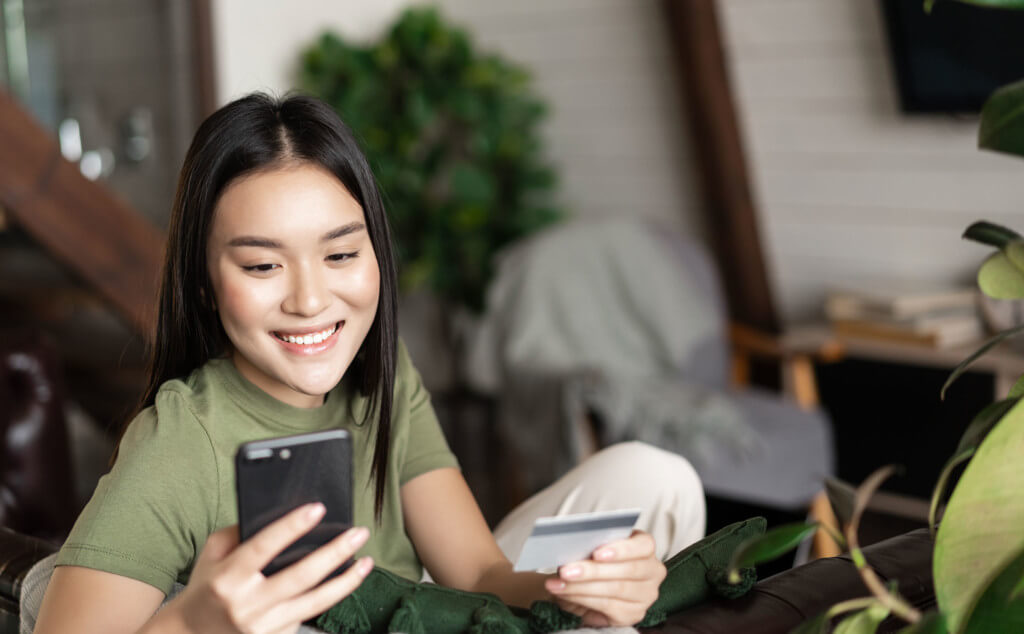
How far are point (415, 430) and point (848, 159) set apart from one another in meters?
1.97

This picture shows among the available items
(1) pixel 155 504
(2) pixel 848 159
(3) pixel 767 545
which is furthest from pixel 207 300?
(2) pixel 848 159

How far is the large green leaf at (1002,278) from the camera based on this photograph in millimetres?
982

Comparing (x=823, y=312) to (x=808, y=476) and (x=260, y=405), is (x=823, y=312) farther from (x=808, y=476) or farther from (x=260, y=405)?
(x=260, y=405)

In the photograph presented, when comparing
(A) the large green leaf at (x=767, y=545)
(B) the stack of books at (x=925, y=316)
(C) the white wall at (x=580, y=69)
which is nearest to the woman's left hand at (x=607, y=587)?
(A) the large green leaf at (x=767, y=545)

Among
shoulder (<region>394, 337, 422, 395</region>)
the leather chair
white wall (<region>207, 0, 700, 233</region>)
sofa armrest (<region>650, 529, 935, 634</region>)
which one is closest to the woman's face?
shoulder (<region>394, 337, 422, 395</region>)

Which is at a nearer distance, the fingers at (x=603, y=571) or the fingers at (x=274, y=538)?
the fingers at (x=274, y=538)

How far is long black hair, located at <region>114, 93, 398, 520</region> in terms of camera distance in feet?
3.61

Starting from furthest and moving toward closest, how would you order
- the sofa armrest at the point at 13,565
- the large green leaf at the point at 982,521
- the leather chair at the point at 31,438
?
the leather chair at the point at 31,438 < the sofa armrest at the point at 13,565 < the large green leaf at the point at 982,521

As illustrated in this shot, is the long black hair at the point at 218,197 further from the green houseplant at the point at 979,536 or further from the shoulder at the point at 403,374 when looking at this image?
the green houseplant at the point at 979,536

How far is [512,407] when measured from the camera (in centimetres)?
300

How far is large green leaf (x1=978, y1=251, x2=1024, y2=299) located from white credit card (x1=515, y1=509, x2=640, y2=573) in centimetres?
38

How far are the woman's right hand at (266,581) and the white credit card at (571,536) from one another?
0.46 feet

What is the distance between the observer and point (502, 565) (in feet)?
4.13

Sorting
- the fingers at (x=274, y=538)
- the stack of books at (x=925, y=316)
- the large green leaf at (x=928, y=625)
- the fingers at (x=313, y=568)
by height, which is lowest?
the stack of books at (x=925, y=316)
